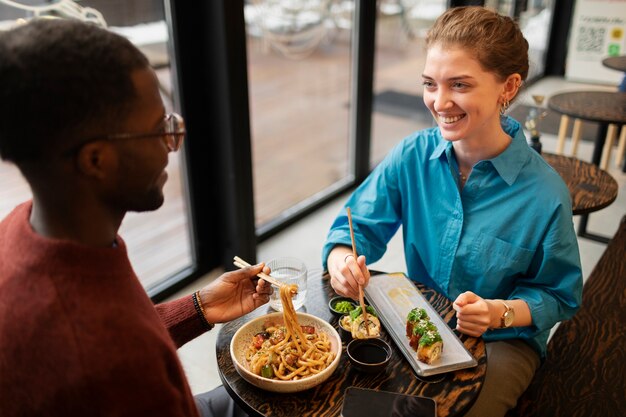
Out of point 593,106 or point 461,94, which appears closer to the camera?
point 461,94

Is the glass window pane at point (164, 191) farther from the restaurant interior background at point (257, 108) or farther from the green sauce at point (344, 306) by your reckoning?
the green sauce at point (344, 306)

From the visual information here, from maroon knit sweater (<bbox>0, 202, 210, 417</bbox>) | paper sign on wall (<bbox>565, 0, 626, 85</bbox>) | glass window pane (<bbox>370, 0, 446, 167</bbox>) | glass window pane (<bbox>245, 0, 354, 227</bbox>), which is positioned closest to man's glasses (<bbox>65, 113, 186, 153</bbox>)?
maroon knit sweater (<bbox>0, 202, 210, 417</bbox>)

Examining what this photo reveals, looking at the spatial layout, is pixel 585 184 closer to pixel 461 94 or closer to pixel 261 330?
pixel 461 94

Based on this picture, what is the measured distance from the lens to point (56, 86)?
2.47 feet

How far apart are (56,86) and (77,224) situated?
223 mm

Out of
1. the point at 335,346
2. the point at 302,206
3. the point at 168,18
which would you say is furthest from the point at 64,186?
the point at 302,206

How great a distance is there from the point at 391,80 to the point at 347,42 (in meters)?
1.95

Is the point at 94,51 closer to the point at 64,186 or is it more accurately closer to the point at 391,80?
the point at 64,186

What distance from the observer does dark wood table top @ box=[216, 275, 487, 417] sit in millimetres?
1170

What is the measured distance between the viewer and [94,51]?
2.57ft

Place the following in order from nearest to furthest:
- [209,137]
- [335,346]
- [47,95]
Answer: [47,95]
[335,346]
[209,137]

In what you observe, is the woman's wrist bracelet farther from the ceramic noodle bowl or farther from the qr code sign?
the qr code sign

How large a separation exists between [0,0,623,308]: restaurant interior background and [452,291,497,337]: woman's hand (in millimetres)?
1024

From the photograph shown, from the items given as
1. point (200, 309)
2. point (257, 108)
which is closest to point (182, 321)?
point (200, 309)
